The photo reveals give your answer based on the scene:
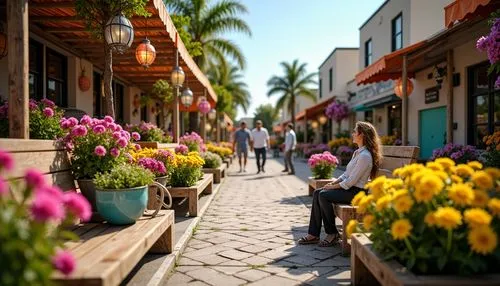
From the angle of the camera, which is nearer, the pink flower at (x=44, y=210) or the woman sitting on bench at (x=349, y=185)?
the pink flower at (x=44, y=210)

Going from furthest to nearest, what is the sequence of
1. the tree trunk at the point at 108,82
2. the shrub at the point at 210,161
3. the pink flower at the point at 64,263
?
the shrub at the point at 210,161, the tree trunk at the point at 108,82, the pink flower at the point at 64,263

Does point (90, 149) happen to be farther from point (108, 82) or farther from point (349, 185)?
point (349, 185)

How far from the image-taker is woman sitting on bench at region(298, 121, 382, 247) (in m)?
4.50

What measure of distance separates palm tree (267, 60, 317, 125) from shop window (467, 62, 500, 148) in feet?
73.3

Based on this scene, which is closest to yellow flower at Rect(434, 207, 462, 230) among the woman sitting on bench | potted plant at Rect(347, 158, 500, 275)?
potted plant at Rect(347, 158, 500, 275)

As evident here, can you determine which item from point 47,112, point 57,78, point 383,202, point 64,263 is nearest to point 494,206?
point 383,202

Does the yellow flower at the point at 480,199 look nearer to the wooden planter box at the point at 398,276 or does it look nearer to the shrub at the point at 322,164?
the wooden planter box at the point at 398,276

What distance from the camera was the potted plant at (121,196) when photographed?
134 inches

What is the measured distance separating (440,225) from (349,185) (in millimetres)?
2404

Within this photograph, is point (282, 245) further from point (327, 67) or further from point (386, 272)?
point (327, 67)

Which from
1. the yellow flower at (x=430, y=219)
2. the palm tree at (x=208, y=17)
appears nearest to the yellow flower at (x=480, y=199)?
Answer: the yellow flower at (x=430, y=219)

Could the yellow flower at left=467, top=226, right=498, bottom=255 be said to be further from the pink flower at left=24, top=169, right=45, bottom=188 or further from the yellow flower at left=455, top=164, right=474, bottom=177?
the pink flower at left=24, top=169, right=45, bottom=188

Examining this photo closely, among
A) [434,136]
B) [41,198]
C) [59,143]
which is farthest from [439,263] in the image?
[434,136]

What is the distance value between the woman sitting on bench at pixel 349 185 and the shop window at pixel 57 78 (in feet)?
23.1
